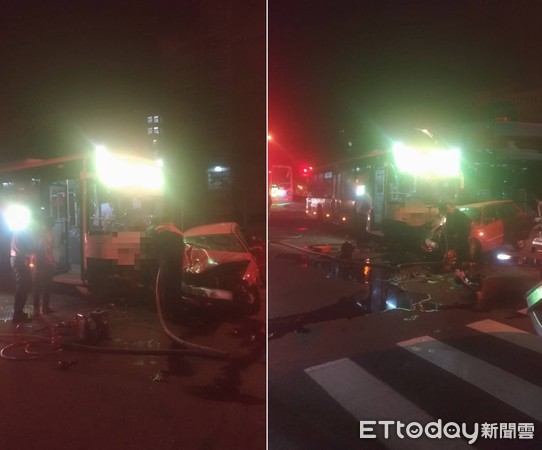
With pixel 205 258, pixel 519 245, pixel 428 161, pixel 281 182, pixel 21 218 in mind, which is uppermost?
pixel 428 161

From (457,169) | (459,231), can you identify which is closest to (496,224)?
(459,231)

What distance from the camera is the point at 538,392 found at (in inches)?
169

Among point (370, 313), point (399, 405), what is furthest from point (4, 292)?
point (399, 405)

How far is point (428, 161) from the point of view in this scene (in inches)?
433

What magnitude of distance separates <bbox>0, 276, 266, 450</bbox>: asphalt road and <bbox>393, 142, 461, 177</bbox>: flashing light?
6275 millimetres

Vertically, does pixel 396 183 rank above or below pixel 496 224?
above

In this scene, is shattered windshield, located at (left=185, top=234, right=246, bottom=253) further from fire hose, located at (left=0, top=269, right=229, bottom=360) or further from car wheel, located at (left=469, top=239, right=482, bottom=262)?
car wheel, located at (left=469, top=239, right=482, bottom=262)

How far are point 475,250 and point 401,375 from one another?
6.41 m

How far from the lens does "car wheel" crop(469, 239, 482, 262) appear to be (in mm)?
10258

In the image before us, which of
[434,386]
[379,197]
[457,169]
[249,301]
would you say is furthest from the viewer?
[379,197]

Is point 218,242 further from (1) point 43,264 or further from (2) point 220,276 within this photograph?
(1) point 43,264

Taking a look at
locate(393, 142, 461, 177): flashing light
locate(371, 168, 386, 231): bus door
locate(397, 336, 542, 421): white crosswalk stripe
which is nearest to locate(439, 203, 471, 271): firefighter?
locate(393, 142, 461, 177): flashing light

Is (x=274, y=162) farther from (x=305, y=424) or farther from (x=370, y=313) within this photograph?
(x=305, y=424)

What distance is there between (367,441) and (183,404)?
5.19ft
